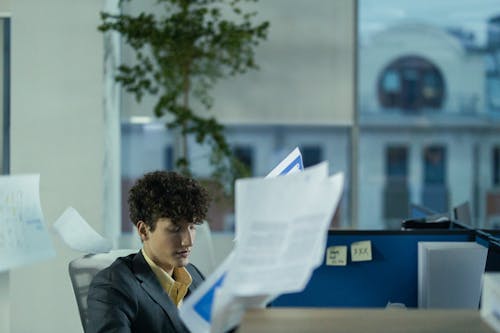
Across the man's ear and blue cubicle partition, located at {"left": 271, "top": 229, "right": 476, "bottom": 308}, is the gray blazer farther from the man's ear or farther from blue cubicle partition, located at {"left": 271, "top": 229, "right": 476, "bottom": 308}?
blue cubicle partition, located at {"left": 271, "top": 229, "right": 476, "bottom": 308}

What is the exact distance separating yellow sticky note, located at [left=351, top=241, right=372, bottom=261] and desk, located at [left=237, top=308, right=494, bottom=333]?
134cm

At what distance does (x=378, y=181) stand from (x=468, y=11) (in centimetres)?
149

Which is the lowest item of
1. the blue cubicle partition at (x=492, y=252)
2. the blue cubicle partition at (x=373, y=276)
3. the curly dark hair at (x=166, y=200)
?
the blue cubicle partition at (x=373, y=276)

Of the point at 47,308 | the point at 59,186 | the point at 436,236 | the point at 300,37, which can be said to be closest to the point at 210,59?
the point at 300,37

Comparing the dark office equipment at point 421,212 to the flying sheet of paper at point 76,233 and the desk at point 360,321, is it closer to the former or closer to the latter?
the flying sheet of paper at point 76,233

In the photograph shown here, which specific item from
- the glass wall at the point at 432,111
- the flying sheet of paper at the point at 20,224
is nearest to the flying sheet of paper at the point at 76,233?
the flying sheet of paper at the point at 20,224

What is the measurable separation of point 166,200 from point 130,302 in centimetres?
29

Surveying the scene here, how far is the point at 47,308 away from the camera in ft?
14.0

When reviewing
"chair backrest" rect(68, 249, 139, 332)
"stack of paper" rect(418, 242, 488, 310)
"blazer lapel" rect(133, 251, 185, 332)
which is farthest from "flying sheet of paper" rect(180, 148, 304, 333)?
"stack of paper" rect(418, 242, 488, 310)

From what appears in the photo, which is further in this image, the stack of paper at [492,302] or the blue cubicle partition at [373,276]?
the blue cubicle partition at [373,276]

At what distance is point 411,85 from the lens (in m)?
6.76

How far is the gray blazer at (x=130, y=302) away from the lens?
5.74 feet

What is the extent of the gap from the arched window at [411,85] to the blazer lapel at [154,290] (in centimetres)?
442

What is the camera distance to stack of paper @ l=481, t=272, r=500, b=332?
118cm
